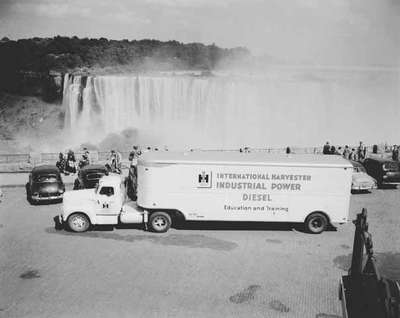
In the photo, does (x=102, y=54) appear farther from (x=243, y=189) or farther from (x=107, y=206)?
(x=243, y=189)

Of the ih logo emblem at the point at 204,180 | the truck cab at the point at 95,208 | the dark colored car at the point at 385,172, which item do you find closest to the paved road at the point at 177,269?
the truck cab at the point at 95,208

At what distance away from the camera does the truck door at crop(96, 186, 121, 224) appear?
51.1 feet

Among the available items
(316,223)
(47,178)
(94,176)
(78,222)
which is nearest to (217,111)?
(94,176)

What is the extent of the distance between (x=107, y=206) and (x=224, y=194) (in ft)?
13.9

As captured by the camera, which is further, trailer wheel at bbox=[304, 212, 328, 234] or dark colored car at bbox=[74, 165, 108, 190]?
dark colored car at bbox=[74, 165, 108, 190]

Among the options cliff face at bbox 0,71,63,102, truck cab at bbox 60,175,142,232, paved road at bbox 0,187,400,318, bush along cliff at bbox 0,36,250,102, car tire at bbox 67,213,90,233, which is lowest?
paved road at bbox 0,187,400,318

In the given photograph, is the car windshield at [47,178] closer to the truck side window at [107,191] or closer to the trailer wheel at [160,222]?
the truck side window at [107,191]

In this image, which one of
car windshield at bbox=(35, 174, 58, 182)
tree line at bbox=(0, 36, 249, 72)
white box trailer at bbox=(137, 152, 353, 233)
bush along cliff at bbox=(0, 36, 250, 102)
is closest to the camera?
white box trailer at bbox=(137, 152, 353, 233)

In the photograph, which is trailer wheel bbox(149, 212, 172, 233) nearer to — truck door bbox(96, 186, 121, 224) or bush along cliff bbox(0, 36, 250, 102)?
truck door bbox(96, 186, 121, 224)

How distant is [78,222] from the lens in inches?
614

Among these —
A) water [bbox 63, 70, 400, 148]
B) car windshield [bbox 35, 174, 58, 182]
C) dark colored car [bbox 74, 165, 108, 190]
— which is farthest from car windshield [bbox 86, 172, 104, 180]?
water [bbox 63, 70, 400, 148]

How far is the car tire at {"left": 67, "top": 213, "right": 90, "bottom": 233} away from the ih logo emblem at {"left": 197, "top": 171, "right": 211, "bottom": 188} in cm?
428

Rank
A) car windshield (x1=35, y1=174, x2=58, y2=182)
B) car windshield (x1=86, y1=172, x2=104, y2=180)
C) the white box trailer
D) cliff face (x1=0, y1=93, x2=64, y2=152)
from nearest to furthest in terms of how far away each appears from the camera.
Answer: the white box trailer
car windshield (x1=35, y1=174, x2=58, y2=182)
car windshield (x1=86, y1=172, x2=104, y2=180)
cliff face (x1=0, y1=93, x2=64, y2=152)

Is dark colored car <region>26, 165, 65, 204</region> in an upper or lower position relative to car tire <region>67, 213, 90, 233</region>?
upper
